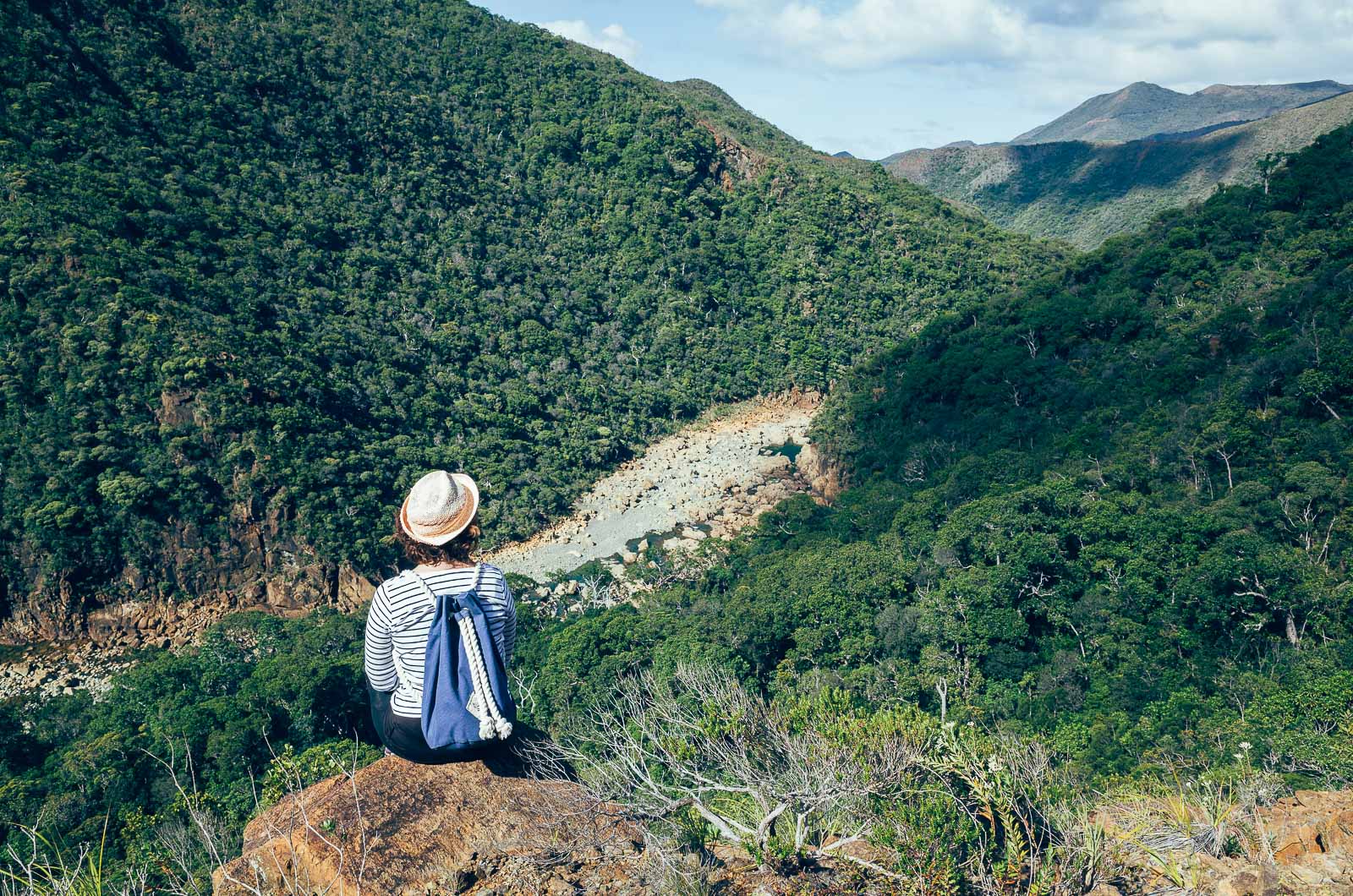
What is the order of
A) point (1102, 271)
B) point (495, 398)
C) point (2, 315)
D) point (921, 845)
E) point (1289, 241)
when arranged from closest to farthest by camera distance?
point (921, 845) → point (2, 315) → point (1289, 241) → point (1102, 271) → point (495, 398)

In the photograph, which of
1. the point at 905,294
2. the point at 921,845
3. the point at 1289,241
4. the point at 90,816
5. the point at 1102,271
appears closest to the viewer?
the point at 921,845

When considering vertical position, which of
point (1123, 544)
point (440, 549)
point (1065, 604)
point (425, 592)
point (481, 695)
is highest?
point (440, 549)

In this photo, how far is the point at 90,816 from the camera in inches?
639

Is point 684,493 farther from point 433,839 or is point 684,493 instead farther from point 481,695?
point 481,695

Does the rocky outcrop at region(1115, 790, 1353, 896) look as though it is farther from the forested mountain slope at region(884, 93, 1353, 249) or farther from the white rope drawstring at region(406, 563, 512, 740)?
the forested mountain slope at region(884, 93, 1353, 249)

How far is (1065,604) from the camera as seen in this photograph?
21.8 meters

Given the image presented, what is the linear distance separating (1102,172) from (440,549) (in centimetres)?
12686

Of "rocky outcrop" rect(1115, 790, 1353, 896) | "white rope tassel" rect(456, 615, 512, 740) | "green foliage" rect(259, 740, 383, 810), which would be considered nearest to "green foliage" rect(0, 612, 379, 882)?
"green foliage" rect(259, 740, 383, 810)

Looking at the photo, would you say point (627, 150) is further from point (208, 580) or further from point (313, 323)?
point (208, 580)

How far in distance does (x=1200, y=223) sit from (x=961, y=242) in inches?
1007

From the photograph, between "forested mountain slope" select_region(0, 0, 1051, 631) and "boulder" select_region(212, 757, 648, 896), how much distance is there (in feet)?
97.0

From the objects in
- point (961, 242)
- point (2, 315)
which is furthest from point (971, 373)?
point (2, 315)

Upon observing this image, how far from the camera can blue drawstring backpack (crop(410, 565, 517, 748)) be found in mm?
4453

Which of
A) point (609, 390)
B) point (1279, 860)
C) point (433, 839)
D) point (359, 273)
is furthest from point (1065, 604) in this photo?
point (359, 273)
